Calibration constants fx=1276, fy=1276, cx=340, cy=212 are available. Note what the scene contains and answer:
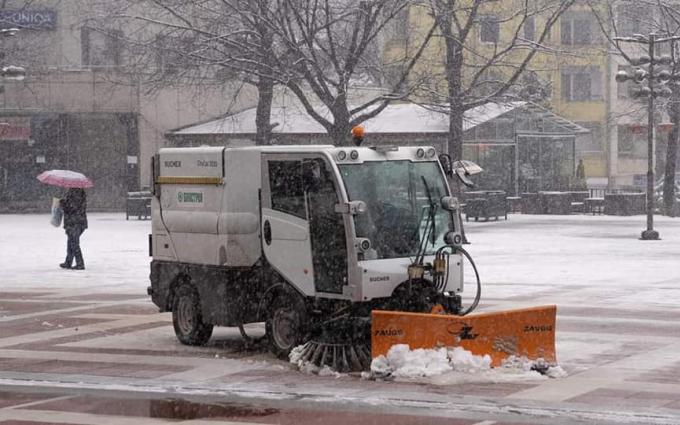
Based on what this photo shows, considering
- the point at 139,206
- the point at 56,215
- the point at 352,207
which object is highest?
the point at 352,207

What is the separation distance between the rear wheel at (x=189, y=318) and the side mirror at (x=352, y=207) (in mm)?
2902

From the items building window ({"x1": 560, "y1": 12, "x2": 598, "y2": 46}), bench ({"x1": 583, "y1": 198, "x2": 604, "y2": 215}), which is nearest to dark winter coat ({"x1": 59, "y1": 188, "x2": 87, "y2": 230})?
bench ({"x1": 583, "y1": 198, "x2": 604, "y2": 215})

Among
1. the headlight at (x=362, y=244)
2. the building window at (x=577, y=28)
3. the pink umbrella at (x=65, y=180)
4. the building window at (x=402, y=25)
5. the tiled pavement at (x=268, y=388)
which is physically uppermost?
the building window at (x=577, y=28)

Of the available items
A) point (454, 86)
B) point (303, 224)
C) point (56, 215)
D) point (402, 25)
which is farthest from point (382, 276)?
point (402, 25)

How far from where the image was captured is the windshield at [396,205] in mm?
13773

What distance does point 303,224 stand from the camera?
14125mm

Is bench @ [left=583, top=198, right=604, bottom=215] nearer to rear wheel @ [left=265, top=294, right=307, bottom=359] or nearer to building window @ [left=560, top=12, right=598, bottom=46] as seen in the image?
building window @ [left=560, top=12, right=598, bottom=46]

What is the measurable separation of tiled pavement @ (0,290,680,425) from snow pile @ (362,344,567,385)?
0.68 ft

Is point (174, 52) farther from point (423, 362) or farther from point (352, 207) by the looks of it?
point (423, 362)

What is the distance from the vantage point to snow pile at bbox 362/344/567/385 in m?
12.7

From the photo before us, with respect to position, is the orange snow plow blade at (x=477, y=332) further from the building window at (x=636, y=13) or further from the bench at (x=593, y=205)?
the bench at (x=593, y=205)

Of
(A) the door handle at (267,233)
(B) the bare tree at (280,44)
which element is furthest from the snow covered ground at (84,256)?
(A) the door handle at (267,233)

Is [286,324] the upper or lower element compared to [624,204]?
lower

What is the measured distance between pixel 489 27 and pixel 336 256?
3110cm
